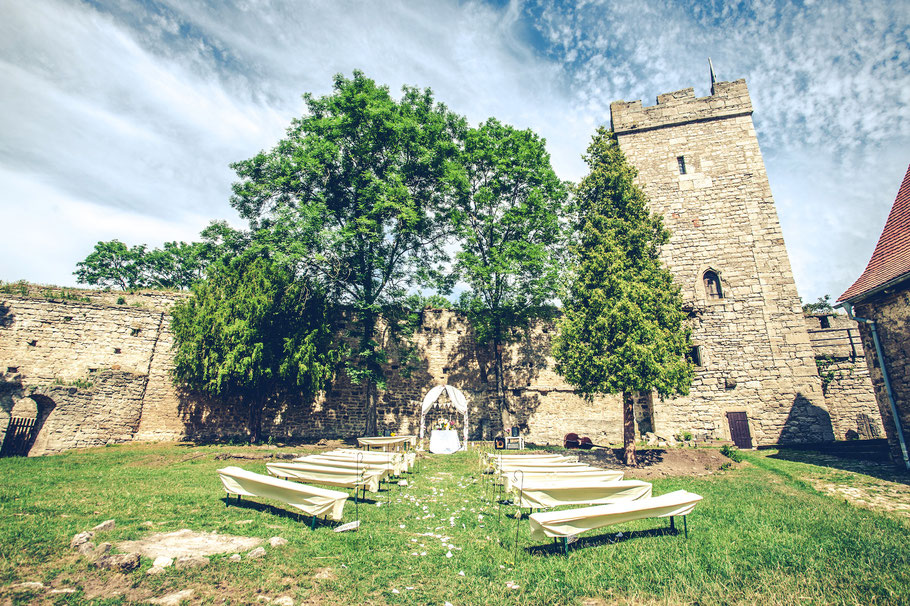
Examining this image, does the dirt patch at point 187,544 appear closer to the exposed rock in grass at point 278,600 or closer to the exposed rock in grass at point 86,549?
the exposed rock in grass at point 86,549

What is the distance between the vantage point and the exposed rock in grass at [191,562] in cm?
392

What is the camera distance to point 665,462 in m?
11.3

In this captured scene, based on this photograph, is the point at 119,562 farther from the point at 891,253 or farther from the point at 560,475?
the point at 891,253

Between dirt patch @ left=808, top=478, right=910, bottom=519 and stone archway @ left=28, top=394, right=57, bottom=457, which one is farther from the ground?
stone archway @ left=28, top=394, right=57, bottom=457

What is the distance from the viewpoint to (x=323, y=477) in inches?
288

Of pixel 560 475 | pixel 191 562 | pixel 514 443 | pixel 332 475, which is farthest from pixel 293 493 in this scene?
pixel 514 443

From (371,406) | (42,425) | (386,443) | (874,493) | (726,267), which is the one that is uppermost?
→ (726,267)

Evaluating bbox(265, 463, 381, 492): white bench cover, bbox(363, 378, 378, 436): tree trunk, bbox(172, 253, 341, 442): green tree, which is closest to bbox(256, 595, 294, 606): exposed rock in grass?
bbox(265, 463, 381, 492): white bench cover

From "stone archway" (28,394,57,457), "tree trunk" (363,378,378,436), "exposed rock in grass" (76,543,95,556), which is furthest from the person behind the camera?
"tree trunk" (363,378,378,436)

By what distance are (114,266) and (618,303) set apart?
48010mm

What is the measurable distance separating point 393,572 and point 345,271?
14.0m

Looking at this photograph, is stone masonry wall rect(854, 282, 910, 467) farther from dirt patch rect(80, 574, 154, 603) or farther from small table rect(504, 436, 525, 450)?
dirt patch rect(80, 574, 154, 603)

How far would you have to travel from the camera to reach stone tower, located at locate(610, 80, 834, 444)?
1402 cm

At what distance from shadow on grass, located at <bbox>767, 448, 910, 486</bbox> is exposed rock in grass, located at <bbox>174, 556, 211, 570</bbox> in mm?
13404
